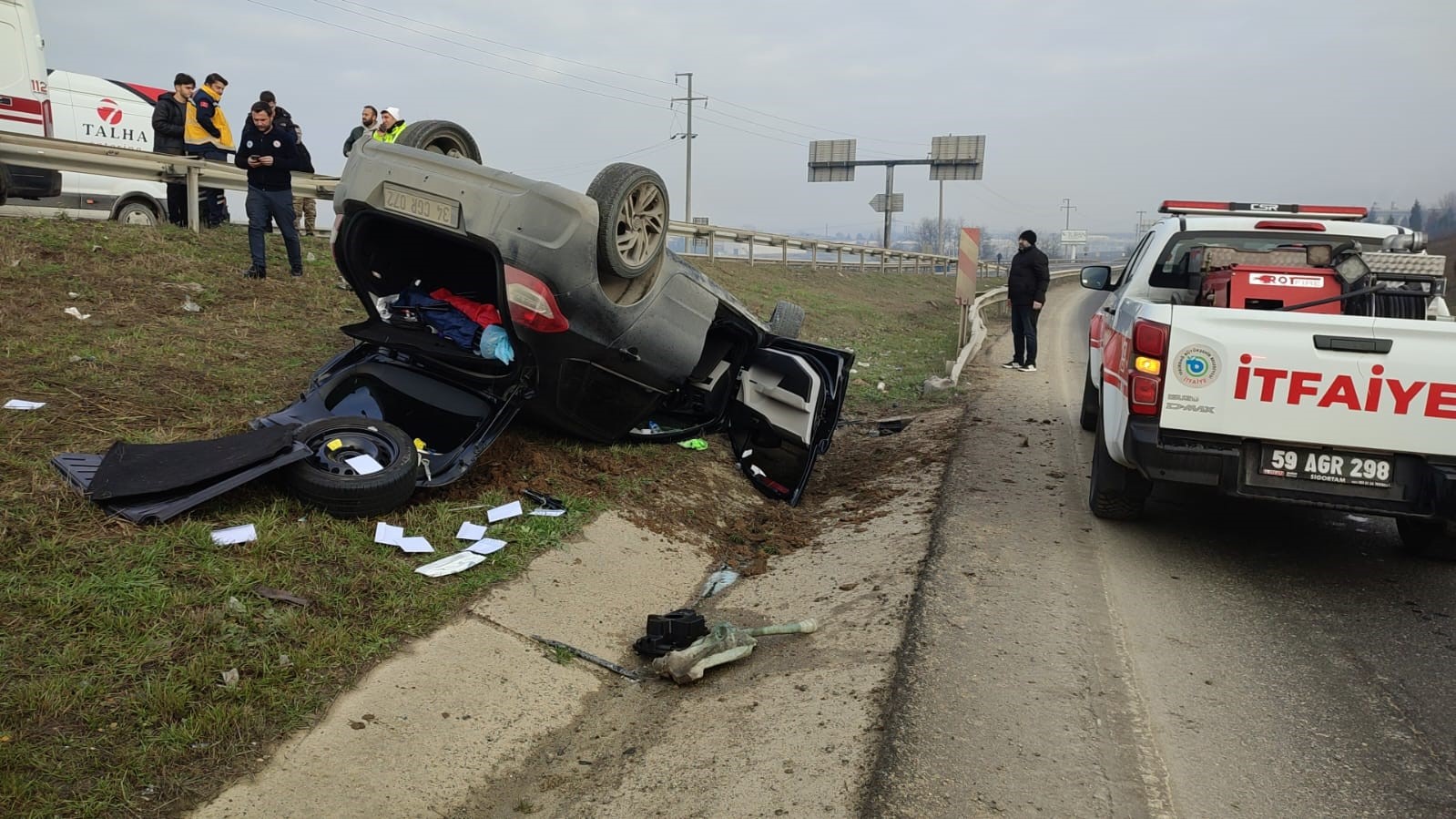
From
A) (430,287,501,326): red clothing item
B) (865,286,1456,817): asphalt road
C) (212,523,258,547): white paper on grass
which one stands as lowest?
(865,286,1456,817): asphalt road

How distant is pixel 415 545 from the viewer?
464 cm

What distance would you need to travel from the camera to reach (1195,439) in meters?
4.89

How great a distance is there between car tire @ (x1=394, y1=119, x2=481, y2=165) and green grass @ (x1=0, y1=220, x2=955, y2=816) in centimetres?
187

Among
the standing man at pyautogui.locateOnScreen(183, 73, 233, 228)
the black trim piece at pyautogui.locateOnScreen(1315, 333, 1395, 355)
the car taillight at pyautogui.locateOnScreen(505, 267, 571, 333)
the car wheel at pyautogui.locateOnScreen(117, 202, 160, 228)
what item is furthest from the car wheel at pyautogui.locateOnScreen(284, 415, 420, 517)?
the car wheel at pyautogui.locateOnScreen(117, 202, 160, 228)

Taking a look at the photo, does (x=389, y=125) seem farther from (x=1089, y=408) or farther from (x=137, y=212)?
(x=1089, y=408)

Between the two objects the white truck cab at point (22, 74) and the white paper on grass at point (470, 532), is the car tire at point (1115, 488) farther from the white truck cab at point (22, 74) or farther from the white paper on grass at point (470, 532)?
the white truck cab at point (22, 74)

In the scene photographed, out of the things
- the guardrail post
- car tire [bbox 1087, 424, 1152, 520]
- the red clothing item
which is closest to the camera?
car tire [bbox 1087, 424, 1152, 520]

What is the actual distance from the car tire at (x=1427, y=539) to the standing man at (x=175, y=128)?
1208cm

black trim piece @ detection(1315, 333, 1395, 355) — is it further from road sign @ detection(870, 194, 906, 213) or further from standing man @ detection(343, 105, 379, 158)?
road sign @ detection(870, 194, 906, 213)

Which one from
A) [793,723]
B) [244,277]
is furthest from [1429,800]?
[244,277]

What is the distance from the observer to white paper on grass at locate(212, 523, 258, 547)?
4.19 metres

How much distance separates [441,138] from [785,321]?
2811 millimetres

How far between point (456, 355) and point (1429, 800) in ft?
16.1

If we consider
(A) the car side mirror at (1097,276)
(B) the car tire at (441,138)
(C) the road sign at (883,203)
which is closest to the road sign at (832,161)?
(C) the road sign at (883,203)
